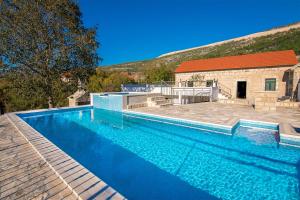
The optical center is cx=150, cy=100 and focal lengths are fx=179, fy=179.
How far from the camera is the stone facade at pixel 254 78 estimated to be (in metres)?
17.0

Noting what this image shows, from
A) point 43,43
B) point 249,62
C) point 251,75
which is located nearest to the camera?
point 43,43

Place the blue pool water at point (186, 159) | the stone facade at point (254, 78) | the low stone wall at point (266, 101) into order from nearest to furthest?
1. the blue pool water at point (186, 159)
2. the low stone wall at point (266, 101)
3. the stone facade at point (254, 78)

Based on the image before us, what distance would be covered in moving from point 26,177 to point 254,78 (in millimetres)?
20985

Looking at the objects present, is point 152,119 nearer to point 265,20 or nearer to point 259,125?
point 259,125

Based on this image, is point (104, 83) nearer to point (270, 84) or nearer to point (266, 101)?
point (266, 101)

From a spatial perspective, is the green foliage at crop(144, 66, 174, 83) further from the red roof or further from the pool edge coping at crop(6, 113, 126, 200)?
the pool edge coping at crop(6, 113, 126, 200)

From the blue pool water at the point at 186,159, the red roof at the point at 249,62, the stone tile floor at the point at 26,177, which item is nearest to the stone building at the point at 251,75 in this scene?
the red roof at the point at 249,62

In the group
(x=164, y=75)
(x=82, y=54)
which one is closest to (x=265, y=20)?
(x=164, y=75)

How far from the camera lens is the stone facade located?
1695cm

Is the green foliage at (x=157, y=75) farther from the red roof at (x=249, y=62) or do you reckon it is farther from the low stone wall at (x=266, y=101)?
the low stone wall at (x=266, y=101)

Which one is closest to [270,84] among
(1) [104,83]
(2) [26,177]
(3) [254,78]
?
(3) [254,78]

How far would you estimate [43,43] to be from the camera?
12922 mm

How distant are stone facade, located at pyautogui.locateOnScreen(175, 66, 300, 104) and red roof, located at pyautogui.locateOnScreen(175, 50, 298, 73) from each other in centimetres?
44

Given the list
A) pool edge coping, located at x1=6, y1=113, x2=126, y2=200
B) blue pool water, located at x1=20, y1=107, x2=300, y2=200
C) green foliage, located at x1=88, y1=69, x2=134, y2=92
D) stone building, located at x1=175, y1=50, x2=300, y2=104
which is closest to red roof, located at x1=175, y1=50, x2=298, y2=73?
stone building, located at x1=175, y1=50, x2=300, y2=104
